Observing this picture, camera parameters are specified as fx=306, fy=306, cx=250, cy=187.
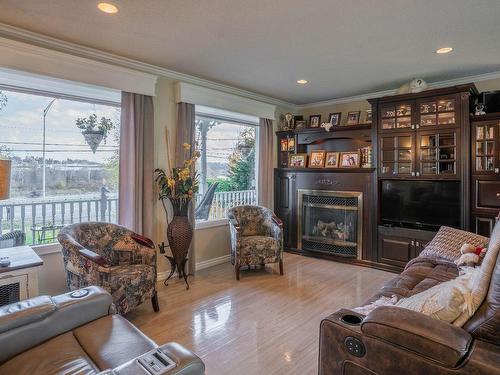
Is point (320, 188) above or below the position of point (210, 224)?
above

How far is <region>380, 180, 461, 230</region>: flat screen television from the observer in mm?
3875

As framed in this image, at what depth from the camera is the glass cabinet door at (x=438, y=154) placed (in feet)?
12.3

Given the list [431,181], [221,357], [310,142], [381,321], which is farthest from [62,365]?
[310,142]

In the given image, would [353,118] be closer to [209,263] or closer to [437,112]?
[437,112]

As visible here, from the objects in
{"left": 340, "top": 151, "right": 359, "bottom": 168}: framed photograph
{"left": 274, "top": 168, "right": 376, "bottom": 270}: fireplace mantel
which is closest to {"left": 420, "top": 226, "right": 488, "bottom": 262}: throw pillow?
{"left": 274, "top": 168, "right": 376, "bottom": 270}: fireplace mantel

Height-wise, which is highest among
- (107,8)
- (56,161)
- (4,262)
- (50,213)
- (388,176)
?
(107,8)

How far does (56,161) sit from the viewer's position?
130 inches

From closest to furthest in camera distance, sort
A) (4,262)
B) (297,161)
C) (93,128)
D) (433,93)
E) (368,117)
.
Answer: (4,262), (93,128), (433,93), (368,117), (297,161)

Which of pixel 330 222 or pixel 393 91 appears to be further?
pixel 330 222

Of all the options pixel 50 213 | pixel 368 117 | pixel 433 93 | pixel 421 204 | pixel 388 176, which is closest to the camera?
pixel 50 213

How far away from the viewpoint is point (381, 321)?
134cm

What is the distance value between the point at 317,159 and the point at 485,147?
2.25 metres

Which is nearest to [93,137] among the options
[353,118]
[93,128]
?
[93,128]

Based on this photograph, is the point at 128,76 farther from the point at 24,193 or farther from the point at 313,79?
the point at 313,79
